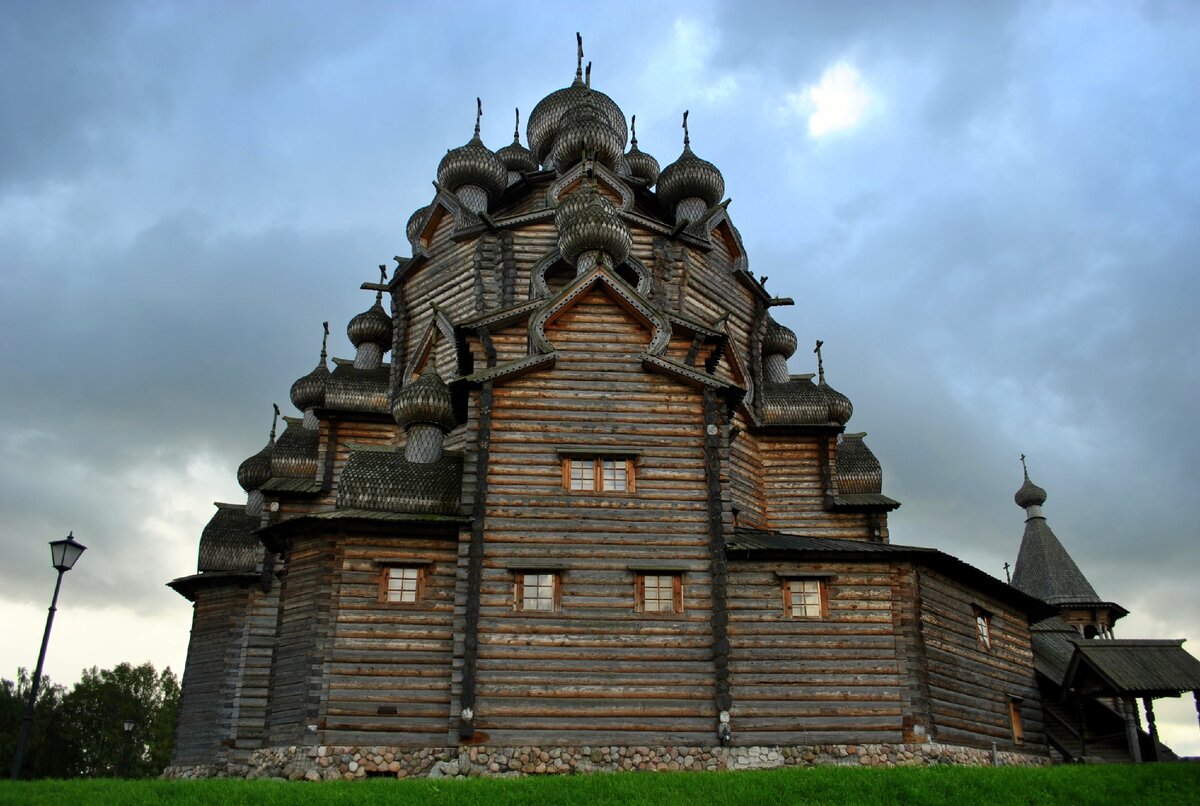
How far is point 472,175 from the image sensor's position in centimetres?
2719

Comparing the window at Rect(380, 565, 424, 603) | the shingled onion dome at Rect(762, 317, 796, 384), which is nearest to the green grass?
the window at Rect(380, 565, 424, 603)

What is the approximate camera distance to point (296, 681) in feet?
55.7

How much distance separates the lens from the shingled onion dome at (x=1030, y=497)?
1441 inches

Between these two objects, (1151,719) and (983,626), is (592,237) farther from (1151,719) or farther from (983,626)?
(1151,719)

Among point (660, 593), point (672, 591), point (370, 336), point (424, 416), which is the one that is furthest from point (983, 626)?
point (370, 336)

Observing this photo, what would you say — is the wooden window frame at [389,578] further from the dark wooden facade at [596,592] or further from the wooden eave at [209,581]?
the wooden eave at [209,581]

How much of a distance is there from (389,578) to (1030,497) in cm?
2879

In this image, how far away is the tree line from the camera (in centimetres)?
4878

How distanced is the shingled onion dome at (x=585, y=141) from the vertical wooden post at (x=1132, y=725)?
62.1 feet

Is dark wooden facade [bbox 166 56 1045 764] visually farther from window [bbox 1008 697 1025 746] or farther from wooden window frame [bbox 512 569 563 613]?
window [bbox 1008 697 1025 746]

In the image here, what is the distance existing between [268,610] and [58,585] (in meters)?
10.0

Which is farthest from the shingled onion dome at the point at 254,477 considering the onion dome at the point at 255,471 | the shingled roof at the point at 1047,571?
the shingled roof at the point at 1047,571

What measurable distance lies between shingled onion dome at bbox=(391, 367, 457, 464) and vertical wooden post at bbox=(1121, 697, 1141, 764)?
1597 centimetres

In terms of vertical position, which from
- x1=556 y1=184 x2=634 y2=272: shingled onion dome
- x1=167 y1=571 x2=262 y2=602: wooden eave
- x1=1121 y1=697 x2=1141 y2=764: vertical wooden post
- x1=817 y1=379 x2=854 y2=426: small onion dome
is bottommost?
x1=1121 y1=697 x2=1141 y2=764: vertical wooden post
